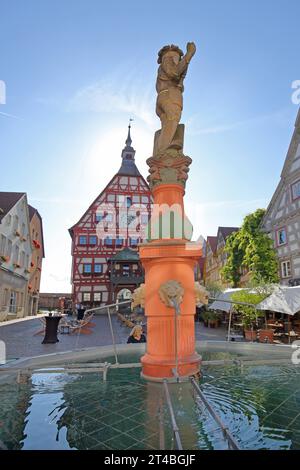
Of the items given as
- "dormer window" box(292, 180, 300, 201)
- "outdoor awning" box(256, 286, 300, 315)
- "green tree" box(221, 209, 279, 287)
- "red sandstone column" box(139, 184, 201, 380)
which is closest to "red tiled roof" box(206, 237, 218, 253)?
"green tree" box(221, 209, 279, 287)

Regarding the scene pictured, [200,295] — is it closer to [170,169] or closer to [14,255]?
[170,169]

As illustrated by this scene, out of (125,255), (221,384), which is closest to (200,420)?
(221,384)

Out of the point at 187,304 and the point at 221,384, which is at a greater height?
the point at 187,304

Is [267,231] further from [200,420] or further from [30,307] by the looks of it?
[30,307]

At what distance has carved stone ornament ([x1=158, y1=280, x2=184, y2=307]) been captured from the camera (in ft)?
13.8

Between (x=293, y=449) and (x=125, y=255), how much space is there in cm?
3190

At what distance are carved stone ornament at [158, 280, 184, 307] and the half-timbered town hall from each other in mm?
28590

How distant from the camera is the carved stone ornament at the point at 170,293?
4199mm

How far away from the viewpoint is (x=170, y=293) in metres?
4.20

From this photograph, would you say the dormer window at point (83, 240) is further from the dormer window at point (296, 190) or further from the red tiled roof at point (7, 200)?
the dormer window at point (296, 190)

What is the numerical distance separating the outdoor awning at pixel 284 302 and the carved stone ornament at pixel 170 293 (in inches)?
316

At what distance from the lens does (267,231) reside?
837 inches

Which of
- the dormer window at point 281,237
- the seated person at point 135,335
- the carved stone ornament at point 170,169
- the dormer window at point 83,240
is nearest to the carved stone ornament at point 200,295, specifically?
the carved stone ornament at point 170,169
